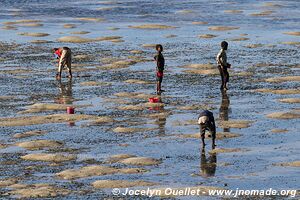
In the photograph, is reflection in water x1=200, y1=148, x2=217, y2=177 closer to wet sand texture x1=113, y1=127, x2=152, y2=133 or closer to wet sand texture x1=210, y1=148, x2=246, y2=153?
wet sand texture x1=210, y1=148, x2=246, y2=153

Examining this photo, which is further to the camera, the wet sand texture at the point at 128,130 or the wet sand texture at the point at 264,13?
the wet sand texture at the point at 264,13

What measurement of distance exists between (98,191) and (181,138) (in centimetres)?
582

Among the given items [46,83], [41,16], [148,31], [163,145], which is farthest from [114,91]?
[41,16]

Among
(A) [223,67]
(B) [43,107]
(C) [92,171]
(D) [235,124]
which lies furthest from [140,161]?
(A) [223,67]

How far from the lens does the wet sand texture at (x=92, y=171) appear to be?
22.1 metres

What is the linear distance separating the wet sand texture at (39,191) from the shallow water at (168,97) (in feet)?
0.91

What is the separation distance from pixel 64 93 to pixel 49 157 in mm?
10623

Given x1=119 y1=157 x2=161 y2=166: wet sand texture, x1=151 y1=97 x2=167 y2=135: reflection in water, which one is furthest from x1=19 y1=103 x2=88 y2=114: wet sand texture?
x1=119 y1=157 x2=161 y2=166: wet sand texture

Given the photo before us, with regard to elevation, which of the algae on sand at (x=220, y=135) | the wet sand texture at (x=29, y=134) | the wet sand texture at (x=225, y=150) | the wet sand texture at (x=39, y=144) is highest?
the wet sand texture at (x=225, y=150)

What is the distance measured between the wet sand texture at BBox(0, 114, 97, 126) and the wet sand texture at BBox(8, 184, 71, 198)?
783 cm

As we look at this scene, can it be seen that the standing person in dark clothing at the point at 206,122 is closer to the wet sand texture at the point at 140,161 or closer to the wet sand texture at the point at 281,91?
the wet sand texture at the point at 140,161

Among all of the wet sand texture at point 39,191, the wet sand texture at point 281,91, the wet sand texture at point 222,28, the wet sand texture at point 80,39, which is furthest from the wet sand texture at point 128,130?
the wet sand texture at point 222,28

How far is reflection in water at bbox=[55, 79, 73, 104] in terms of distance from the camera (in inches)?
1286

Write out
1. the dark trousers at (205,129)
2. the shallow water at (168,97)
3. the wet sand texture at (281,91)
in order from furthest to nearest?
1. the wet sand texture at (281,91)
2. the dark trousers at (205,129)
3. the shallow water at (168,97)
